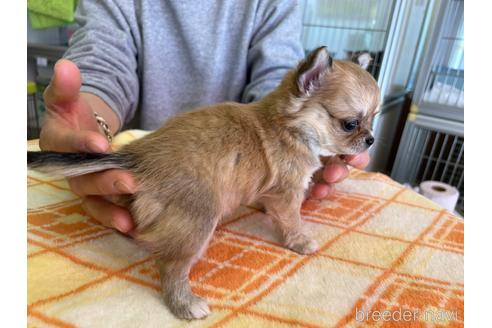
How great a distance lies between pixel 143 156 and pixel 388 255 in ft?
2.41

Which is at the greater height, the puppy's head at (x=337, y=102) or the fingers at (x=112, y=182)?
the puppy's head at (x=337, y=102)

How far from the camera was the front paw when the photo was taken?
1029 mm

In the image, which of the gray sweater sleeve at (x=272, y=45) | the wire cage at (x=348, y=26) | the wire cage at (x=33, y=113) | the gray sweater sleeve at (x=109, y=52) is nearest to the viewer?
the gray sweater sleeve at (x=109, y=52)

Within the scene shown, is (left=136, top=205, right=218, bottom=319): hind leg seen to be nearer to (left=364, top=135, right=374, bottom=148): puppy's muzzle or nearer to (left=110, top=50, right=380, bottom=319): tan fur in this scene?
(left=110, top=50, right=380, bottom=319): tan fur

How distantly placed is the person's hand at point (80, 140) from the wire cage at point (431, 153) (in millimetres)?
1876

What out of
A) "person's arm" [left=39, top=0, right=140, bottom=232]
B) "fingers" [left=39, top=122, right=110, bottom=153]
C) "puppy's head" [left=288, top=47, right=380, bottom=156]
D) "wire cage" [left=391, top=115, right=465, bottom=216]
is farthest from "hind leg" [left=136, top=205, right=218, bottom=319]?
"wire cage" [left=391, top=115, right=465, bottom=216]

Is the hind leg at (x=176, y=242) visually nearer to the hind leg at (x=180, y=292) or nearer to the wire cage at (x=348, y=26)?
the hind leg at (x=180, y=292)

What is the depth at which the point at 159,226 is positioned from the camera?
0.82 metres

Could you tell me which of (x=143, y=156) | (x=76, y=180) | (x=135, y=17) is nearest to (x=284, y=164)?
(x=143, y=156)

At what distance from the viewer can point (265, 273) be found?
3.04 ft

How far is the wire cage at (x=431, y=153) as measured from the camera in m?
2.17

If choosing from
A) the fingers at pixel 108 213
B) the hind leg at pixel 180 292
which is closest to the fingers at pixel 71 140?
the fingers at pixel 108 213

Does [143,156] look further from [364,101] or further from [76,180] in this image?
[364,101]

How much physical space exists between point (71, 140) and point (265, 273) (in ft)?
2.01
